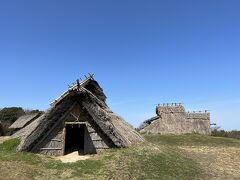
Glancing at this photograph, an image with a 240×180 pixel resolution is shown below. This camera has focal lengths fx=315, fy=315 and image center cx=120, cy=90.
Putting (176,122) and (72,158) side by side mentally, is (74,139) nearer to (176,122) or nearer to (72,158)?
(72,158)

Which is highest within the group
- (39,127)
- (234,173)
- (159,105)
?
(159,105)

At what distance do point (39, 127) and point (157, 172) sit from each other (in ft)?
22.8

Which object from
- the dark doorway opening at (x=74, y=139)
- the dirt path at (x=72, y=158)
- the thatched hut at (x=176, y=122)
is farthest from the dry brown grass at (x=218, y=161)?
the thatched hut at (x=176, y=122)

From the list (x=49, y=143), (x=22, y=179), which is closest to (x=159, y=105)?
(x=49, y=143)

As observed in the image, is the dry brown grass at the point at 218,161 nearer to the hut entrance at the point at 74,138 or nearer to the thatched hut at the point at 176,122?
the hut entrance at the point at 74,138

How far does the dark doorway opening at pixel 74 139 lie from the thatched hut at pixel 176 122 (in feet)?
68.6

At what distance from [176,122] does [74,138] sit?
917 inches

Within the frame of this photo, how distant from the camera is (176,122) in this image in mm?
43031

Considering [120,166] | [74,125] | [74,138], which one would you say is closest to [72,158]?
[74,125]

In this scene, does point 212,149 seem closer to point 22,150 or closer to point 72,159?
point 72,159

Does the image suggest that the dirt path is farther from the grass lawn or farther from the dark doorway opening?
the dark doorway opening

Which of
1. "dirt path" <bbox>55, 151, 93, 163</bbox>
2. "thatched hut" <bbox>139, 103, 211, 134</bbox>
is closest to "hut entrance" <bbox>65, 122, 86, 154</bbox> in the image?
"dirt path" <bbox>55, 151, 93, 163</bbox>

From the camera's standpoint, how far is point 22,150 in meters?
17.5

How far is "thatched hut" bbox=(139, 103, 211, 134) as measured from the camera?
→ 4238 cm
